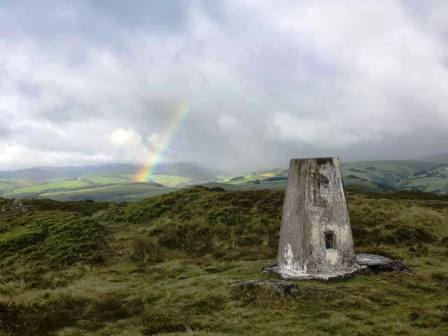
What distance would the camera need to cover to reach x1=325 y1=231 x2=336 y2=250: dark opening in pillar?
17359 mm

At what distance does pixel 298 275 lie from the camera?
17281 millimetres

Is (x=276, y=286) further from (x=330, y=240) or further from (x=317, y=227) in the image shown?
(x=330, y=240)

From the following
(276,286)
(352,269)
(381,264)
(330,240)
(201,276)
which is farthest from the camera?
(201,276)

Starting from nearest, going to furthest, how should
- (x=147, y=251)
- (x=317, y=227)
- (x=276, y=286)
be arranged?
1. (x=276, y=286)
2. (x=317, y=227)
3. (x=147, y=251)

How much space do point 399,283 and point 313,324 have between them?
251 inches

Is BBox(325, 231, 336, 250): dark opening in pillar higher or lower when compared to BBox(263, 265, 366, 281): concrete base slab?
higher

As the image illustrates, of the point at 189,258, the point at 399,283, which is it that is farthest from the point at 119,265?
the point at 399,283

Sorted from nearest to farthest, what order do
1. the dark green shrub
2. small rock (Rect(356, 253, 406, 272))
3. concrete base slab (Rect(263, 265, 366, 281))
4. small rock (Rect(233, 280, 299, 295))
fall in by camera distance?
small rock (Rect(233, 280, 299, 295)) < concrete base slab (Rect(263, 265, 366, 281)) < small rock (Rect(356, 253, 406, 272)) < the dark green shrub

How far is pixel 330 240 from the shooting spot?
1747 centimetres

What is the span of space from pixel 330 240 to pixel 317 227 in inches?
36.2

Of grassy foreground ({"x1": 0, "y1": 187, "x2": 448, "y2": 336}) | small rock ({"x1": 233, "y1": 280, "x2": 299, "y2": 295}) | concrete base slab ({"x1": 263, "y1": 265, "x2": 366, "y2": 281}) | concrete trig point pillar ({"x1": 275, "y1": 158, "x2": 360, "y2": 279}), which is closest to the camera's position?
grassy foreground ({"x1": 0, "y1": 187, "x2": 448, "y2": 336})

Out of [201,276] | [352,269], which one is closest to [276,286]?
[352,269]

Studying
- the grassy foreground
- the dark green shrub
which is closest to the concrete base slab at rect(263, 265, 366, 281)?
the grassy foreground

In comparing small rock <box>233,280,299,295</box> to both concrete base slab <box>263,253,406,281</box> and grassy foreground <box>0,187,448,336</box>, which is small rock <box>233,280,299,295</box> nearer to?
grassy foreground <box>0,187,448,336</box>
